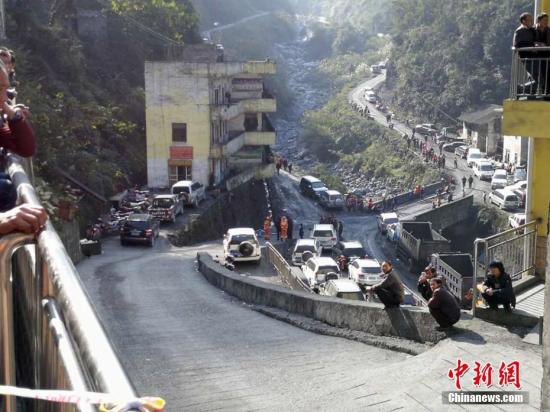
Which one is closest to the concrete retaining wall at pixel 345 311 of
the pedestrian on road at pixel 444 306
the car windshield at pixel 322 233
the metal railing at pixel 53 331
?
the pedestrian on road at pixel 444 306

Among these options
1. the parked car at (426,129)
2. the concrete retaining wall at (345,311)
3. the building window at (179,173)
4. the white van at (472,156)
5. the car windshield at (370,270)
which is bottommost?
the car windshield at (370,270)

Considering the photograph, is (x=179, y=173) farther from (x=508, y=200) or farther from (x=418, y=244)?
(x=508, y=200)

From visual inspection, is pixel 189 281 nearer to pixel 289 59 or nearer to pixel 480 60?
pixel 480 60

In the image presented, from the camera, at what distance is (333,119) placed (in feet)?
310

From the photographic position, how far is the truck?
3862cm

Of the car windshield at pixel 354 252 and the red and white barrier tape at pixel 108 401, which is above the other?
the red and white barrier tape at pixel 108 401

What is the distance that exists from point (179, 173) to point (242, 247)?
18917mm

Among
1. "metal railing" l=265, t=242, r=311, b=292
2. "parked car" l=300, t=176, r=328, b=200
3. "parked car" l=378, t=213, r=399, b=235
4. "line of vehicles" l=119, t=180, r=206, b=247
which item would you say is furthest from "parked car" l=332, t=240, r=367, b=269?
"parked car" l=300, t=176, r=328, b=200

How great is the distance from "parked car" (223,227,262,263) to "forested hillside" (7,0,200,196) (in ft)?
18.2

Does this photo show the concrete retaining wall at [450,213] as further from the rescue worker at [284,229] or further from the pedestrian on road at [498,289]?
the pedestrian on road at [498,289]

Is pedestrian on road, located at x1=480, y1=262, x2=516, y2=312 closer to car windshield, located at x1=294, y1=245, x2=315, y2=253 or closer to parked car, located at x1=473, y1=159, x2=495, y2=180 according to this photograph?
car windshield, located at x1=294, y1=245, x2=315, y2=253

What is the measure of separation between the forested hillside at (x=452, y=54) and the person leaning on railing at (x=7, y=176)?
262 ft

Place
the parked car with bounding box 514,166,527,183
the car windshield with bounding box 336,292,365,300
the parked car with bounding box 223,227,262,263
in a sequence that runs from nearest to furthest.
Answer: the car windshield with bounding box 336,292,365,300 → the parked car with bounding box 223,227,262,263 → the parked car with bounding box 514,166,527,183

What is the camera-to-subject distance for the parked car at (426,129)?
276 ft
